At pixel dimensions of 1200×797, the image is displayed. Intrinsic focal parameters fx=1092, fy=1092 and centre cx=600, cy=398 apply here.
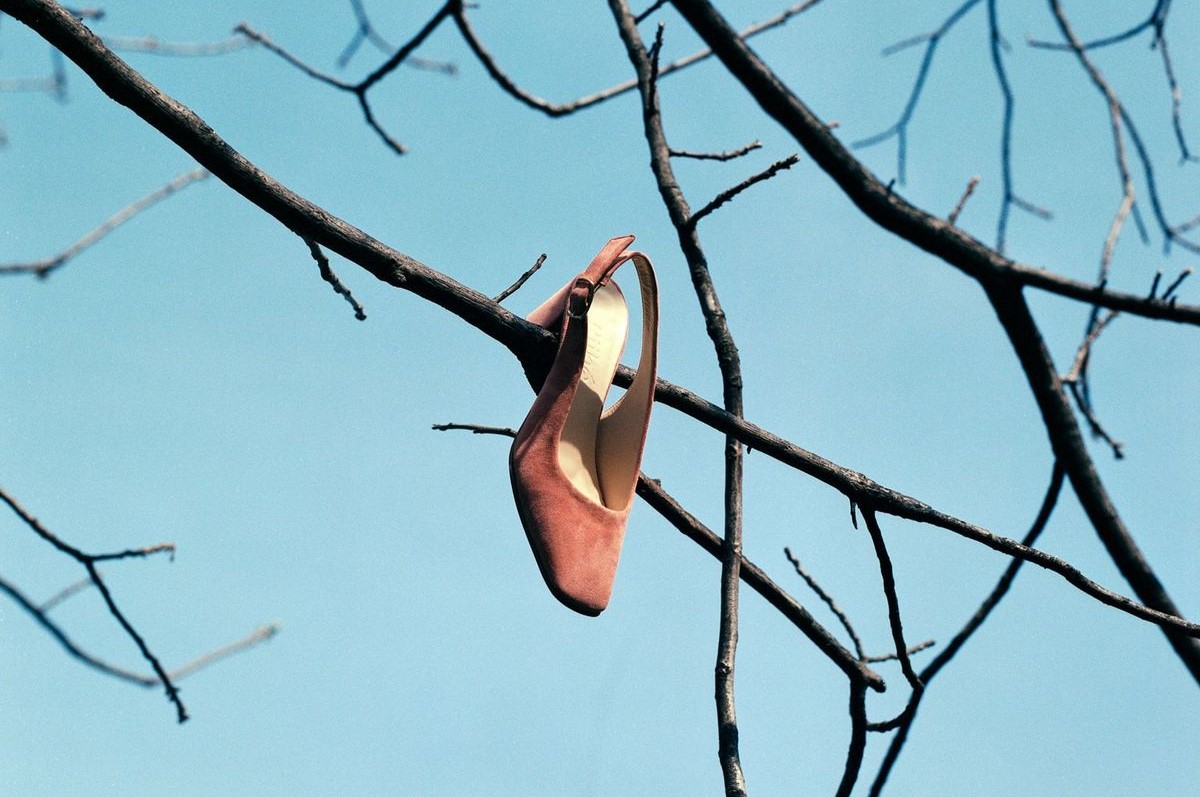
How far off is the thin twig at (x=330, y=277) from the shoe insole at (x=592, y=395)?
35 cm

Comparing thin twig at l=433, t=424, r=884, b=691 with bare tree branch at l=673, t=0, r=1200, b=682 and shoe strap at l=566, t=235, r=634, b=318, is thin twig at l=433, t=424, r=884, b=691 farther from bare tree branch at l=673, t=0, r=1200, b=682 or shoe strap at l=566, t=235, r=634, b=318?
bare tree branch at l=673, t=0, r=1200, b=682

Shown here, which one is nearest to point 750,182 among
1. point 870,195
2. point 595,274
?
point 595,274

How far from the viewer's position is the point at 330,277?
1633 millimetres

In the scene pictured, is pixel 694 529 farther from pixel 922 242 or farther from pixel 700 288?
pixel 922 242

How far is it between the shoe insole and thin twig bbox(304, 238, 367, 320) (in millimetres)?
355


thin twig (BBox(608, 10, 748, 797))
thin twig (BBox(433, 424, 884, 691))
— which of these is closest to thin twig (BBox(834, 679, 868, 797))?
thin twig (BBox(433, 424, 884, 691))

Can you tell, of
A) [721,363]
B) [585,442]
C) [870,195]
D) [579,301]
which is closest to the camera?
[579,301]

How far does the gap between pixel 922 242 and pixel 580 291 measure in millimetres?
1152

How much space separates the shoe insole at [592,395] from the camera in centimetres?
166

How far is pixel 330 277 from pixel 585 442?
1.51 feet

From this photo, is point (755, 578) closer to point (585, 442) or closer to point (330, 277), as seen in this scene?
point (585, 442)

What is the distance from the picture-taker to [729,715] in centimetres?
134

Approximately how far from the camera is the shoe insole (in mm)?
1660

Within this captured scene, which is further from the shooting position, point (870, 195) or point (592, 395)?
point (870, 195)
